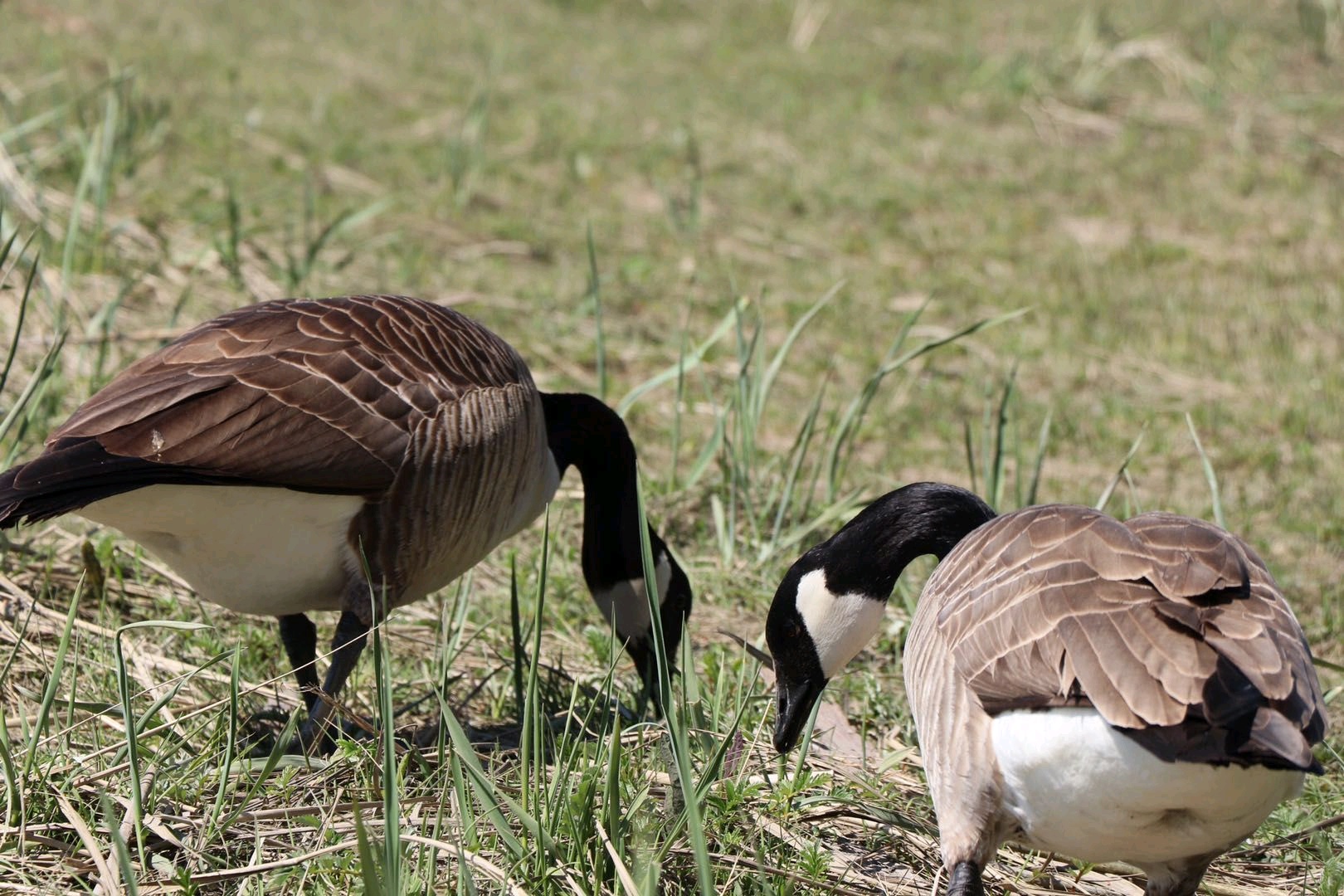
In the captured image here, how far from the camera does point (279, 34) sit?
10.3 metres

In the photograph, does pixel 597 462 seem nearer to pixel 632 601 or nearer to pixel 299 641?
pixel 632 601

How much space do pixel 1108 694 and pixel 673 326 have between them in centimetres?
462

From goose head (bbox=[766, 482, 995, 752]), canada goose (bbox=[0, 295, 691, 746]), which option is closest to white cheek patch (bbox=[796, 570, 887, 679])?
goose head (bbox=[766, 482, 995, 752])

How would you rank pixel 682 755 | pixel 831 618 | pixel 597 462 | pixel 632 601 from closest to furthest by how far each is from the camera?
pixel 682 755 < pixel 831 618 < pixel 632 601 < pixel 597 462

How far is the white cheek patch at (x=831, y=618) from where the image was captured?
3.41 m

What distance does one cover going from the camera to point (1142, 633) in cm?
235

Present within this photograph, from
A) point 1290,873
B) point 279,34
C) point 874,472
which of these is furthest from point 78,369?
point 279,34

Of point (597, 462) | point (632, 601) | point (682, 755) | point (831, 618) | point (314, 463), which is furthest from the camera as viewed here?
point (597, 462)

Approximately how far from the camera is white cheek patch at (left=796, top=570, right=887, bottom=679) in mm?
3408

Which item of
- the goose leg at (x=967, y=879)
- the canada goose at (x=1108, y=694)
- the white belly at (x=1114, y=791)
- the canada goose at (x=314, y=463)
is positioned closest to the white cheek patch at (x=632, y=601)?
the canada goose at (x=314, y=463)

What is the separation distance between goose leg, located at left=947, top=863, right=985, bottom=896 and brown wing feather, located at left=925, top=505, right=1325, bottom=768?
377mm

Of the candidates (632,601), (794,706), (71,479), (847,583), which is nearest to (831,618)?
(847,583)

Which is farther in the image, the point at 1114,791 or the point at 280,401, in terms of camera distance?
the point at 280,401

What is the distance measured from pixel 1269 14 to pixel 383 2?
7265 millimetres
